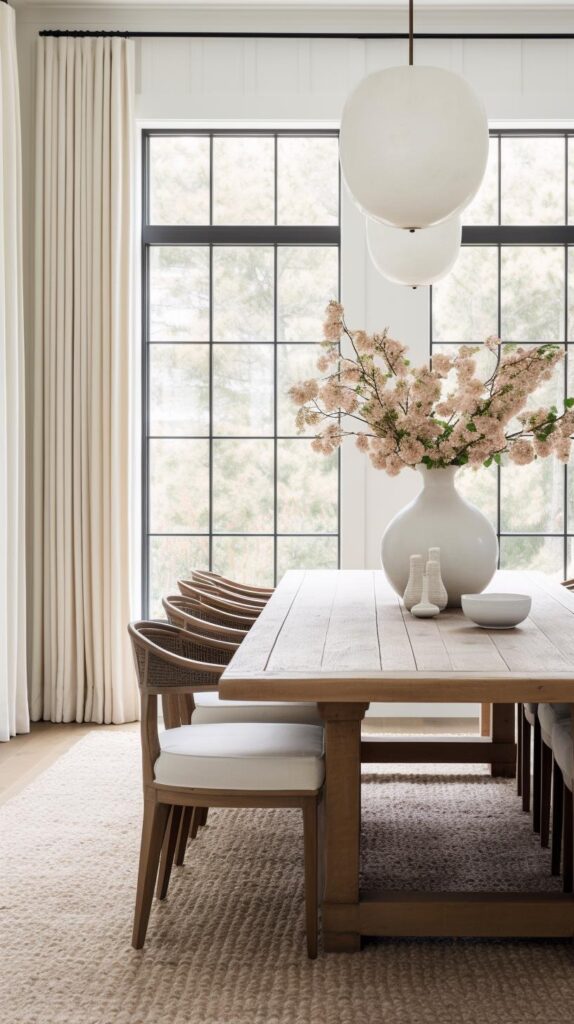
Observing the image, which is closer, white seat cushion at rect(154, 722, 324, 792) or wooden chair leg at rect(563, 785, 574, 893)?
white seat cushion at rect(154, 722, 324, 792)

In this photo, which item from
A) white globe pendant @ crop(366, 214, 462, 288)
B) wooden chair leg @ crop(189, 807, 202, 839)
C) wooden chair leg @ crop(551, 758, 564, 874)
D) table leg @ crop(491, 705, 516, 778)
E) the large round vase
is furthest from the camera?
table leg @ crop(491, 705, 516, 778)

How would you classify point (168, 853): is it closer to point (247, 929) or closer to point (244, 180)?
point (247, 929)

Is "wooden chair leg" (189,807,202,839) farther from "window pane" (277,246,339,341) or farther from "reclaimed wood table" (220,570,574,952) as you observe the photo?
"window pane" (277,246,339,341)

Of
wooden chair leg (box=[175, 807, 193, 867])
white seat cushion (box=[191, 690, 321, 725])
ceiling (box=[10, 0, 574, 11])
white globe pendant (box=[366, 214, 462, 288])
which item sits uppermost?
ceiling (box=[10, 0, 574, 11])

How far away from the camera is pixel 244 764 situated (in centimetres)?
234

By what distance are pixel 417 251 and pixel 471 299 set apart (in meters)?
2.02

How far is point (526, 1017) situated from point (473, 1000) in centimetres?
12

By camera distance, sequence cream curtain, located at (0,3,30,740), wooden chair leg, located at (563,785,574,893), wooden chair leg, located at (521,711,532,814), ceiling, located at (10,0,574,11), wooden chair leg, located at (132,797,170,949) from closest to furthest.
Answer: wooden chair leg, located at (132,797,170,949)
wooden chair leg, located at (563,785,574,893)
wooden chair leg, located at (521,711,532,814)
cream curtain, located at (0,3,30,740)
ceiling, located at (10,0,574,11)

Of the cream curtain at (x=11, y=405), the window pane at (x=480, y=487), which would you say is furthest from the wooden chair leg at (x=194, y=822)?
the window pane at (x=480, y=487)

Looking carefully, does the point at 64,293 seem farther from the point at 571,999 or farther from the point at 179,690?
the point at 571,999

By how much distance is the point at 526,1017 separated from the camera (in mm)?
2111

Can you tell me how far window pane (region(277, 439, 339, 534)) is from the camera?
532cm

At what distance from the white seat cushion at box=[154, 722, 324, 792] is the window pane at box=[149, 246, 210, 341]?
3266mm

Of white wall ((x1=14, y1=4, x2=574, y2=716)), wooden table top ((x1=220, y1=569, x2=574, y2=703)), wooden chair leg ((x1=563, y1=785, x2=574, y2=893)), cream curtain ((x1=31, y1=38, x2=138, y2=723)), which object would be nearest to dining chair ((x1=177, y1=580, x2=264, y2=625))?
wooden table top ((x1=220, y1=569, x2=574, y2=703))
